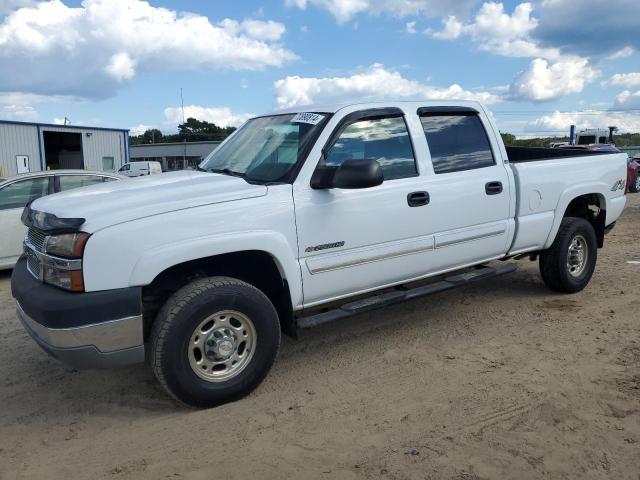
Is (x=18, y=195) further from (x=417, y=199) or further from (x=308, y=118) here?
(x=417, y=199)

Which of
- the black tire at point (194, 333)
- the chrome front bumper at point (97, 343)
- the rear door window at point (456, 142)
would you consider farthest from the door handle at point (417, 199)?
the chrome front bumper at point (97, 343)

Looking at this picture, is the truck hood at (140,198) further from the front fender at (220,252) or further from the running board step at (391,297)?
the running board step at (391,297)

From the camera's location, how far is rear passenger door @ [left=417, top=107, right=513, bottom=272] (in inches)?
171

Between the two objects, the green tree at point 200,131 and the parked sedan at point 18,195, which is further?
the green tree at point 200,131

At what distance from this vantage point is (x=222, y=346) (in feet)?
11.1

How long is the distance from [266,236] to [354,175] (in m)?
0.69

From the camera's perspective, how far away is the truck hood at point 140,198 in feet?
10.2

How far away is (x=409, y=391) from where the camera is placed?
3613 millimetres

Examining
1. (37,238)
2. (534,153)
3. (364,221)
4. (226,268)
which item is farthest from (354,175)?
(534,153)

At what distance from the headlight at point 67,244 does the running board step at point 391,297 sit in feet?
4.92

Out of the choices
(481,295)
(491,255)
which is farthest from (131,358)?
(481,295)

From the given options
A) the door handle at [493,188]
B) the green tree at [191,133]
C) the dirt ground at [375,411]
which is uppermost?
the green tree at [191,133]

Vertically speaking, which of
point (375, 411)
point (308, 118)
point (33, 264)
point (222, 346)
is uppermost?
point (308, 118)

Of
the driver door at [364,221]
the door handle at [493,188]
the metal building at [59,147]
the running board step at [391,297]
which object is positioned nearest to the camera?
the driver door at [364,221]
